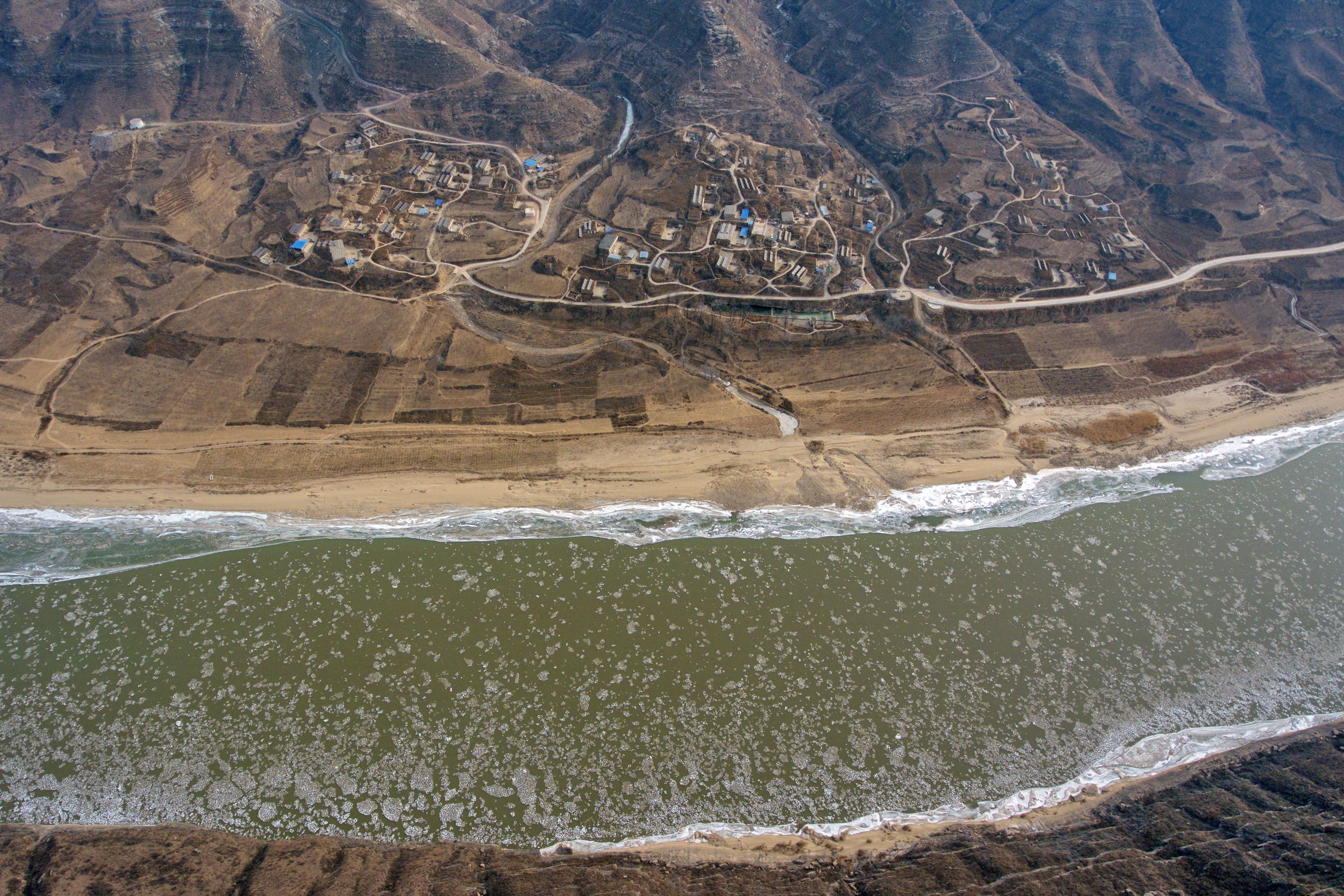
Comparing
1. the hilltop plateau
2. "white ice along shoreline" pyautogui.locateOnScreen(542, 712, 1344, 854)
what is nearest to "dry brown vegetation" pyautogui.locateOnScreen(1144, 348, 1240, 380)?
the hilltop plateau

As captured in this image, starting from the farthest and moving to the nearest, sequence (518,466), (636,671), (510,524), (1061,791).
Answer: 1. (518,466)
2. (510,524)
3. (636,671)
4. (1061,791)

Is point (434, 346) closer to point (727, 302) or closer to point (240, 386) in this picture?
point (240, 386)

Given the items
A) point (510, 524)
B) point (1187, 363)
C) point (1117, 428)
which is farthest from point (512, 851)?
point (1187, 363)

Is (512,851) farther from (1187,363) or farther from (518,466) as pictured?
(1187,363)

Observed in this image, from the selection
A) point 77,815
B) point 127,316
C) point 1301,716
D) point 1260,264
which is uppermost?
point 1260,264

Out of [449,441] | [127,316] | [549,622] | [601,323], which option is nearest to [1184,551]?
[549,622]

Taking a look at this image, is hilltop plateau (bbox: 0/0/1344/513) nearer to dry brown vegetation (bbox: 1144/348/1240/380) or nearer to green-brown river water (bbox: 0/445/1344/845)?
dry brown vegetation (bbox: 1144/348/1240/380)
